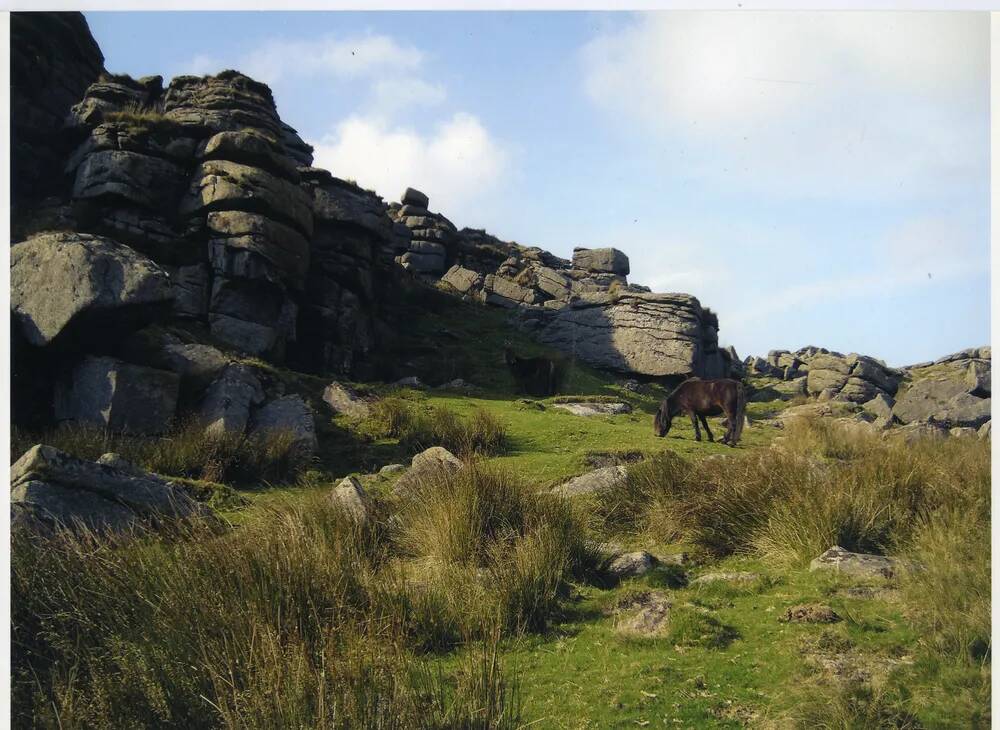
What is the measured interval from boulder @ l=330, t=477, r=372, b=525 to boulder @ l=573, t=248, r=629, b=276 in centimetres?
4681

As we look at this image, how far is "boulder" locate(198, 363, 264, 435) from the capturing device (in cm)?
1236

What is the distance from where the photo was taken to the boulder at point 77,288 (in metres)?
11.8

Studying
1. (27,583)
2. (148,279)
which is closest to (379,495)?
(27,583)

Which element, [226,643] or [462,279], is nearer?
[226,643]

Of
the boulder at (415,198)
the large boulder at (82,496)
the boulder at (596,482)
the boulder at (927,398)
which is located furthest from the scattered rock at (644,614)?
the boulder at (415,198)

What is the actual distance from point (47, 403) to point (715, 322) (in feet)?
98.9

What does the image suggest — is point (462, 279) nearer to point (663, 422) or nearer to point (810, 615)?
point (663, 422)

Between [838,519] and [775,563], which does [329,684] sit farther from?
[838,519]

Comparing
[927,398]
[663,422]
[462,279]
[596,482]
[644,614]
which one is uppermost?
[462,279]

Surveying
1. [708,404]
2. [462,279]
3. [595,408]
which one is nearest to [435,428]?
[708,404]

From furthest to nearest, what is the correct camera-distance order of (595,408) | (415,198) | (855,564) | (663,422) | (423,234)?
(415,198)
(423,234)
(595,408)
(663,422)
(855,564)

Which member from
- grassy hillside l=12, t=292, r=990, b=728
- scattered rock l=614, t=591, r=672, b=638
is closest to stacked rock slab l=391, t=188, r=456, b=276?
grassy hillside l=12, t=292, r=990, b=728

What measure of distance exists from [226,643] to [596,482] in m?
6.44

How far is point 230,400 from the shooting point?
1316 cm
